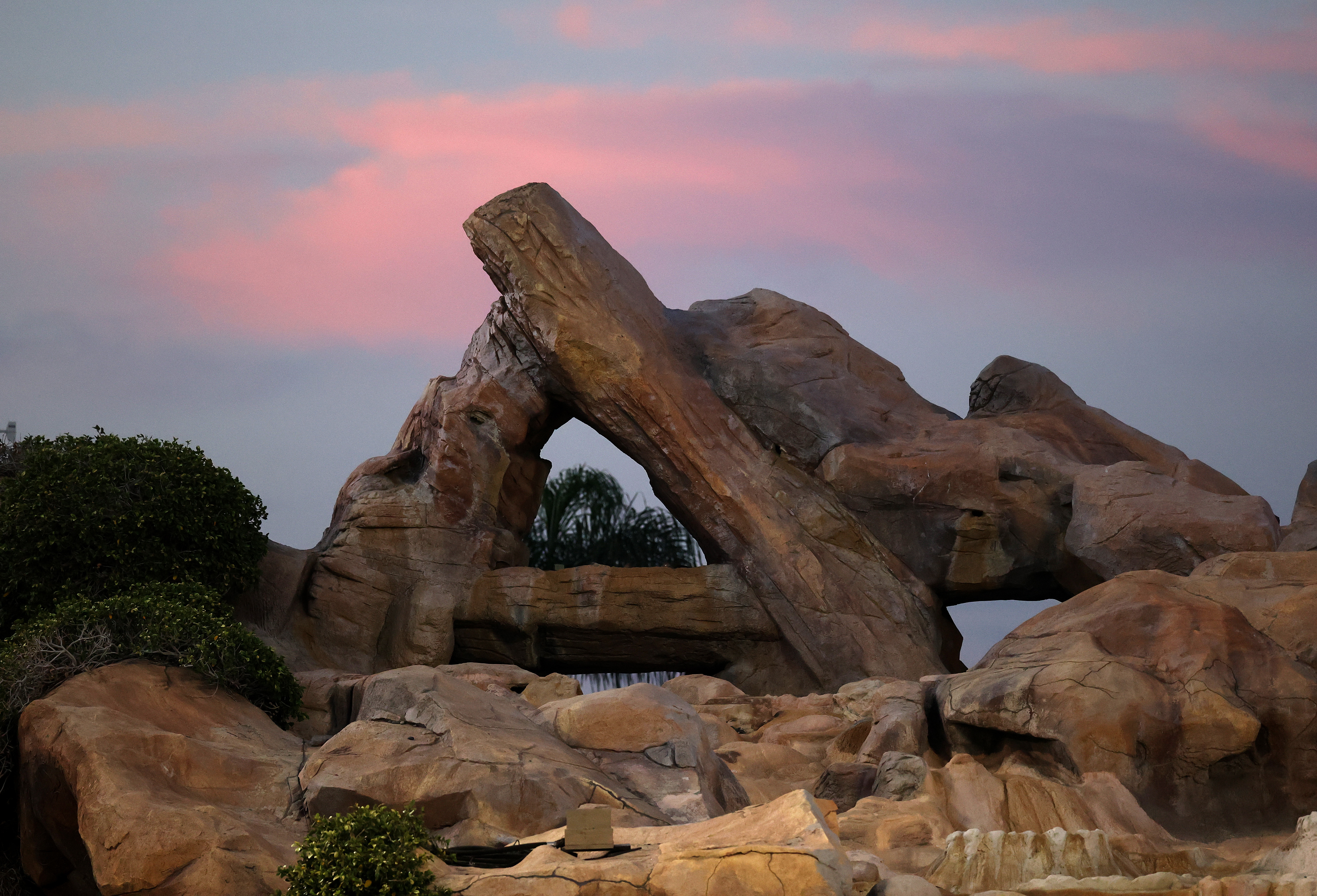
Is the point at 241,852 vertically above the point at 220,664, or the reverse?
the point at 220,664

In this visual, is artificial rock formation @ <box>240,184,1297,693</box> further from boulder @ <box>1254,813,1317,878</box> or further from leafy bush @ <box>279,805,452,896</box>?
leafy bush @ <box>279,805,452,896</box>

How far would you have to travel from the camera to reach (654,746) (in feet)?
30.0

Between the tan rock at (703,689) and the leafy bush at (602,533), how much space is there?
45.2 feet

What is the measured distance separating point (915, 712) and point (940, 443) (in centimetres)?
711

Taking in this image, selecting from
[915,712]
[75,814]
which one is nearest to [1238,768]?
[915,712]

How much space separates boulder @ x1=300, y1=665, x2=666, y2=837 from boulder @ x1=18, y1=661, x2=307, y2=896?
1.40 feet

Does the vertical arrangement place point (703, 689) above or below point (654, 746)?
above

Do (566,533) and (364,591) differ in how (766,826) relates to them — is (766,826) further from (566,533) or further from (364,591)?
(566,533)

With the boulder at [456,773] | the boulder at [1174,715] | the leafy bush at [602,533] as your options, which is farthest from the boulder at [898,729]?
the leafy bush at [602,533]

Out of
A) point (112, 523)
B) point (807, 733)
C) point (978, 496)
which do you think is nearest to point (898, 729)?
point (807, 733)

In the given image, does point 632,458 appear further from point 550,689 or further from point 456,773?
point 456,773

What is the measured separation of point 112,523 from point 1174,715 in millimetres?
11504

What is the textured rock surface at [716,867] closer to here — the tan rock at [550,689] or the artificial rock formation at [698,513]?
the tan rock at [550,689]

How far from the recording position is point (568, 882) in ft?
20.7
